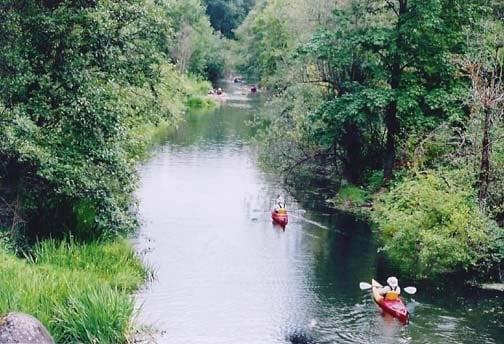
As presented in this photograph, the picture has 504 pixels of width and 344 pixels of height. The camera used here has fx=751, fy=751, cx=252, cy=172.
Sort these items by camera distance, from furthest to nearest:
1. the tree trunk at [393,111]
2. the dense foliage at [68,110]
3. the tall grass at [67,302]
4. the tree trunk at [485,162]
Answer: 1. the tree trunk at [393,111]
2. the tree trunk at [485,162]
3. the dense foliage at [68,110]
4. the tall grass at [67,302]

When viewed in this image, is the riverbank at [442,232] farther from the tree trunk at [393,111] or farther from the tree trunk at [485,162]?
the tree trunk at [393,111]

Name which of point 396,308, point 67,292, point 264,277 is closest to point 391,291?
point 396,308

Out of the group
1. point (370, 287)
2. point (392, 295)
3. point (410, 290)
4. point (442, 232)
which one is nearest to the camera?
point (392, 295)

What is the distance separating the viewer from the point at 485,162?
2309cm

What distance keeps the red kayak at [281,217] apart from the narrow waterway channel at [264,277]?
1.22 ft

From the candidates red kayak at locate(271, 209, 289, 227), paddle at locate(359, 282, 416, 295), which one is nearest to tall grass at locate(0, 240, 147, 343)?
paddle at locate(359, 282, 416, 295)

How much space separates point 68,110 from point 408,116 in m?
15.2

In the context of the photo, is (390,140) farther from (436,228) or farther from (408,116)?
(436,228)

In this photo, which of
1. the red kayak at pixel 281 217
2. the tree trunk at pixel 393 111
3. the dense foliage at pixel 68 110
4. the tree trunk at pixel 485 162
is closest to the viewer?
the dense foliage at pixel 68 110

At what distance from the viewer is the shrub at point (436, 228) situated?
21.3m

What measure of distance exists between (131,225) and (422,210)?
8638mm

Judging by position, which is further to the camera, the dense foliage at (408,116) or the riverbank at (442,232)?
the dense foliage at (408,116)

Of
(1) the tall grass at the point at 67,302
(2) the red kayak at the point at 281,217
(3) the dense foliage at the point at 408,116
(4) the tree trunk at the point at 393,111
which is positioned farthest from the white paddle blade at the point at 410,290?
(4) the tree trunk at the point at 393,111

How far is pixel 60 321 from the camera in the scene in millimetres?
15367
